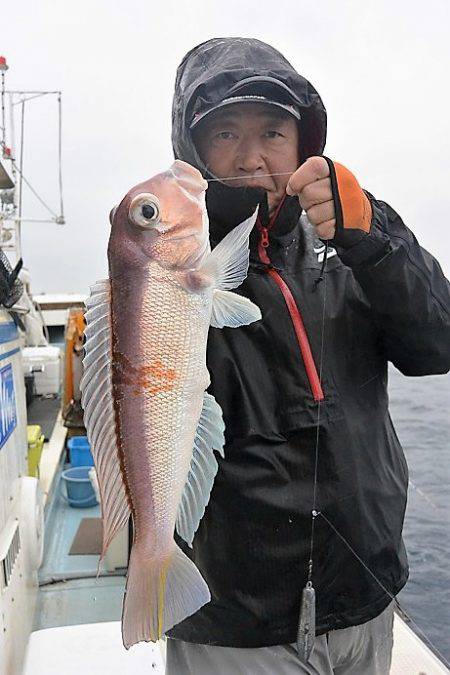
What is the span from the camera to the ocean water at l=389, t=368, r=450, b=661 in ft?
18.8

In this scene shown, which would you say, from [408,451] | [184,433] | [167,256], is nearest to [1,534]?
[184,433]

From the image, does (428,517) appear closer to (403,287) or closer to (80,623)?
(80,623)

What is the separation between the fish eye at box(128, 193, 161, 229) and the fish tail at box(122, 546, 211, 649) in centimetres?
80

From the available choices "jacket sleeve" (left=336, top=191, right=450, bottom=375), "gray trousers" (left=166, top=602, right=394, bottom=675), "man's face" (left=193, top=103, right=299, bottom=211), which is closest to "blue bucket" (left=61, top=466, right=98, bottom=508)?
"gray trousers" (left=166, top=602, right=394, bottom=675)

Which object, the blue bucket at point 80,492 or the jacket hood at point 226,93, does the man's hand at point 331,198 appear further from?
the blue bucket at point 80,492

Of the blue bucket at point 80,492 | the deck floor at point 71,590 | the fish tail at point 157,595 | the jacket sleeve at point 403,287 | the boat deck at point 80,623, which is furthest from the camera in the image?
the blue bucket at point 80,492

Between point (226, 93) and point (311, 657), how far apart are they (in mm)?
1846

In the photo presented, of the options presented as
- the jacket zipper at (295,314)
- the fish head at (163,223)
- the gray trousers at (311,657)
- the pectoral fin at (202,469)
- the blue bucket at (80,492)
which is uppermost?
the fish head at (163,223)

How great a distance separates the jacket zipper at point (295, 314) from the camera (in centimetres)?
193

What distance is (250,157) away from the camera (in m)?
1.98

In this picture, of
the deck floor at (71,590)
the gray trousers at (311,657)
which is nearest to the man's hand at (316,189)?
the gray trousers at (311,657)

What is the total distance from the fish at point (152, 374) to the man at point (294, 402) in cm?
41

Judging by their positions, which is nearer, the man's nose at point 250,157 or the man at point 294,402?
the man at point 294,402

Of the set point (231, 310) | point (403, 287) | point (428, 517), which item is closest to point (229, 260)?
point (231, 310)
